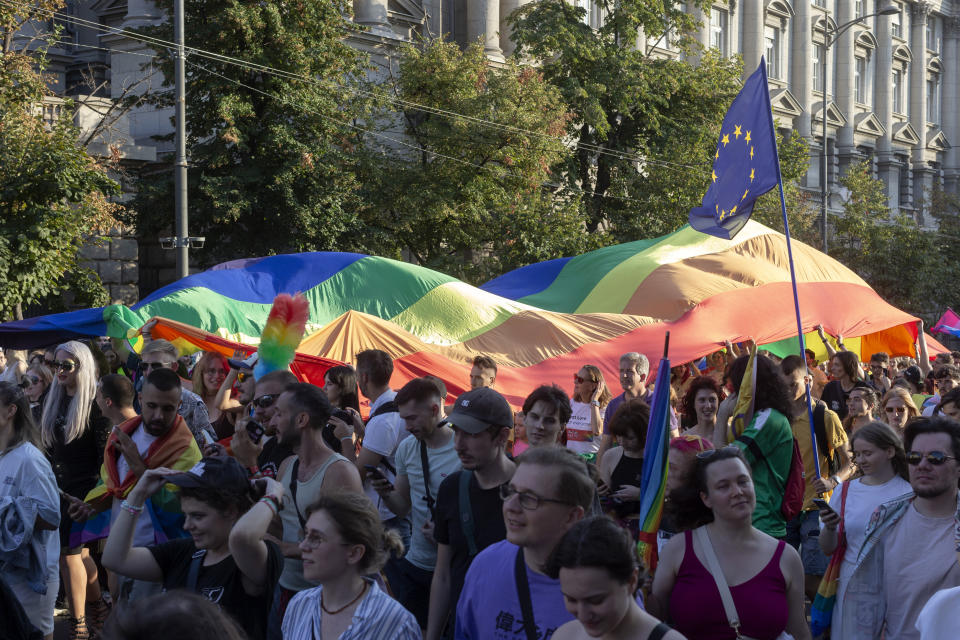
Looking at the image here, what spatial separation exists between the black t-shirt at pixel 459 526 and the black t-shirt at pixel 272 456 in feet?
2.86

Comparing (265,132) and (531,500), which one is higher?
(265,132)

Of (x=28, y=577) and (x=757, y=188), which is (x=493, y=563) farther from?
(x=757, y=188)

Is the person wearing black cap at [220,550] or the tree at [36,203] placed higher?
the tree at [36,203]

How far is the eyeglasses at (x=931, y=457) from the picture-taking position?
4.65 m

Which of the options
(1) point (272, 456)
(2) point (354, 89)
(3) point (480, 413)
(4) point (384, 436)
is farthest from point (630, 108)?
(3) point (480, 413)

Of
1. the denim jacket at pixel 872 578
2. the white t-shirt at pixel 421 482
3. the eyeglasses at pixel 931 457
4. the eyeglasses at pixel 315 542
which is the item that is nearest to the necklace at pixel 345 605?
the eyeglasses at pixel 315 542

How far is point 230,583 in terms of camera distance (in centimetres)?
411

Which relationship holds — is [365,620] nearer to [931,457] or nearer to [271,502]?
[271,502]

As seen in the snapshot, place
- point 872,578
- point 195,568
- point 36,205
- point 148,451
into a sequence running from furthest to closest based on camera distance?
1. point 36,205
2. point 148,451
3. point 872,578
4. point 195,568

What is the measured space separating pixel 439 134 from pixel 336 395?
1639 cm

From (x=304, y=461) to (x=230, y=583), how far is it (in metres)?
0.98

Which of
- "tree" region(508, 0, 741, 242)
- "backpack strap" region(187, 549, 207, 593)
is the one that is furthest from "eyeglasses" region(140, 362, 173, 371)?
"tree" region(508, 0, 741, 242)

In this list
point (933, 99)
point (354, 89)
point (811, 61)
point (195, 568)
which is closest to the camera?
point (195, 568)

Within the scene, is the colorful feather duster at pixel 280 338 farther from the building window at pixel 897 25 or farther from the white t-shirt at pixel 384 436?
the building window at pixel 897 25
